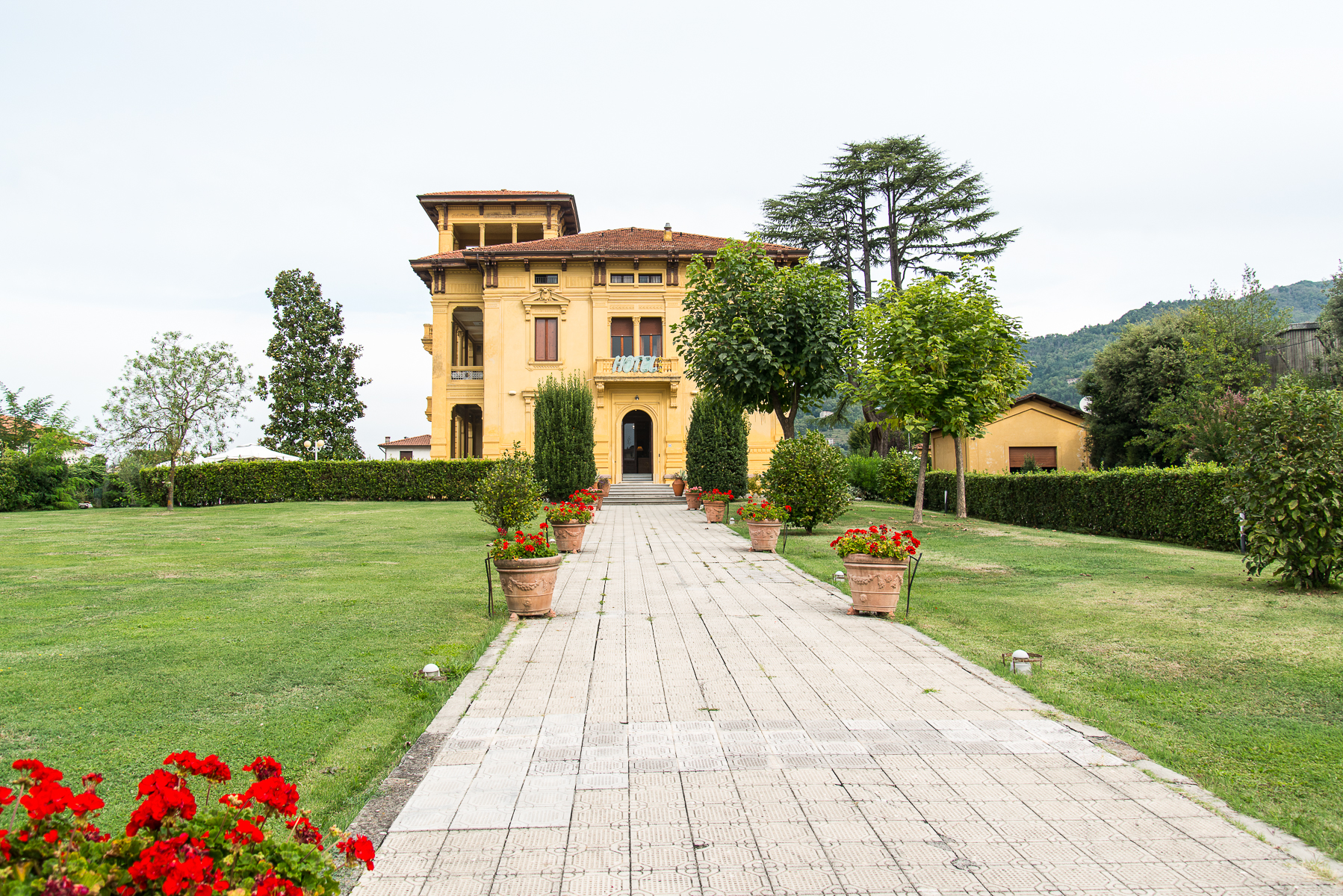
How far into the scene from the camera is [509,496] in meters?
13.5

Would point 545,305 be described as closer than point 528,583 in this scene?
No

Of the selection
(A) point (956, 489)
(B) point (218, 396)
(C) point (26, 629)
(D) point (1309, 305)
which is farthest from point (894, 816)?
(D) point (1309, 305)

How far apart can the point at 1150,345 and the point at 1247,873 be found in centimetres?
3093

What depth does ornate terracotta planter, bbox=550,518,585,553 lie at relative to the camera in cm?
1352

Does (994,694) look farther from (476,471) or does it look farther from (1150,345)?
(1150,345)

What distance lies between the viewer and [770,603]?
8555mm

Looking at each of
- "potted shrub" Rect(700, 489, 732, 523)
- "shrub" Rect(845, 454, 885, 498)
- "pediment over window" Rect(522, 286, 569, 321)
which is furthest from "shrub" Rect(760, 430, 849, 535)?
"pediment over window" Rect(522, 286, 569, 321)

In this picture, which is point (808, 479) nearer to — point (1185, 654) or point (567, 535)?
point (567, 535)

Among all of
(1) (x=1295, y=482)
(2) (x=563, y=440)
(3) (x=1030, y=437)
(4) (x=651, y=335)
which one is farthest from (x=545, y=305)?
(1) (x=1295, y=482)

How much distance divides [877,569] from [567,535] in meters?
6.93

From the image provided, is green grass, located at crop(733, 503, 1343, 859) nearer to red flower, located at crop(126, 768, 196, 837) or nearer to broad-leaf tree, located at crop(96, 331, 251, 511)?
red flower, located at crop(126, 768, 196, 837)

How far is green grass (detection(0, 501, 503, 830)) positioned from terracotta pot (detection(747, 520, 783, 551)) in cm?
451

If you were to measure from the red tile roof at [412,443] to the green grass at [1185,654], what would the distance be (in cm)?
6043

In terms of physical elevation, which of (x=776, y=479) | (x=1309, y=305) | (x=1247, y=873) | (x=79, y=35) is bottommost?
(x=1247, y=873)
